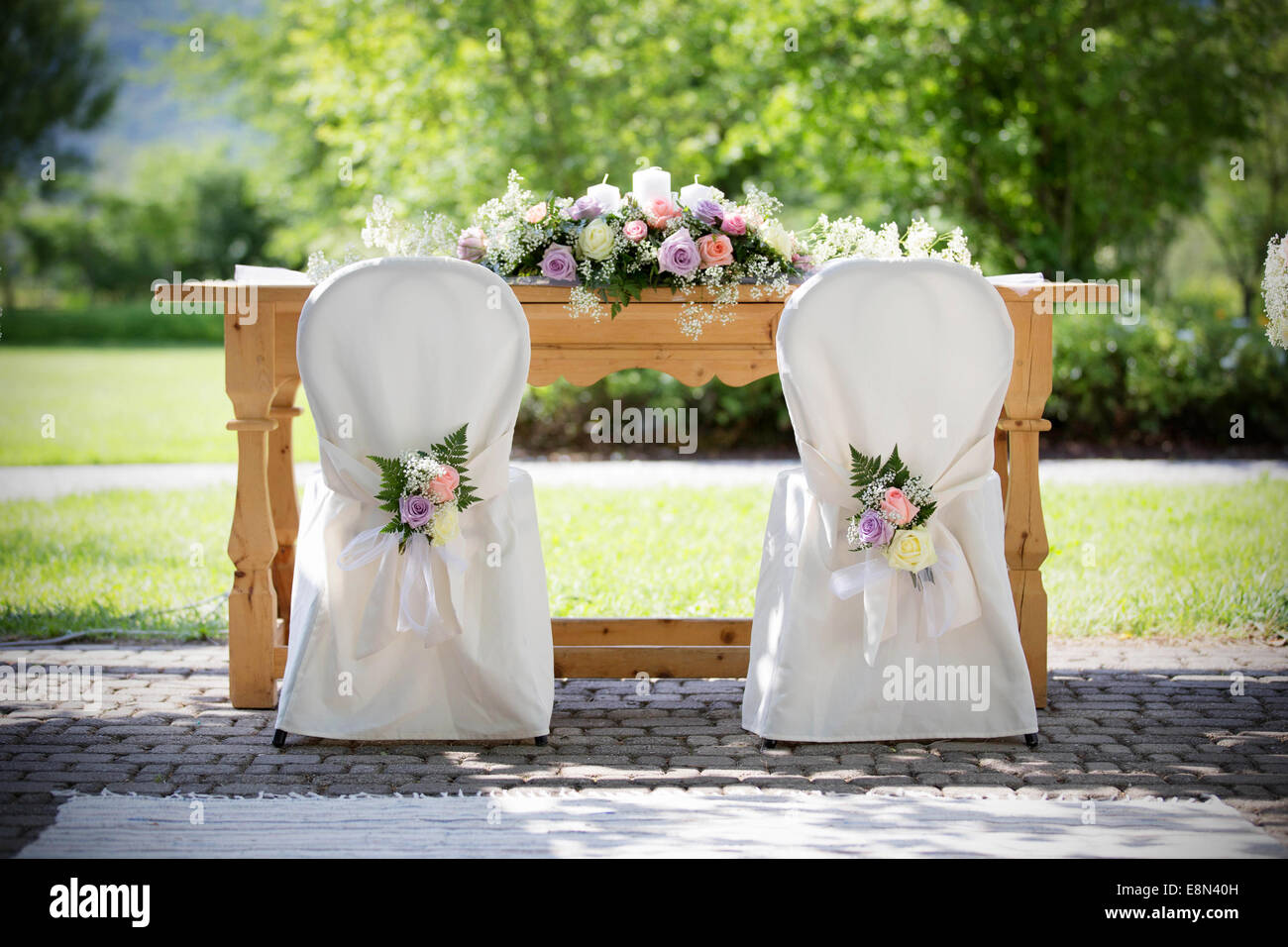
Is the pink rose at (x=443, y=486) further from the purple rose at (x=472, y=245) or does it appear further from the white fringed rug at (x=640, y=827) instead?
the purple rose at (x=472, y=245)

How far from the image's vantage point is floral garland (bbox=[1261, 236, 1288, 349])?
3.91 metres

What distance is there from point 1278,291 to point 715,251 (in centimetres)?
180

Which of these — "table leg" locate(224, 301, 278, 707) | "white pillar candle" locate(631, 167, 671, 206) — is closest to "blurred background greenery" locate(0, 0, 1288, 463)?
"white pillar candle" locate(631, 167, 671, 206)

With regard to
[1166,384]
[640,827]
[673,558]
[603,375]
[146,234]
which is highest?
[146,234]

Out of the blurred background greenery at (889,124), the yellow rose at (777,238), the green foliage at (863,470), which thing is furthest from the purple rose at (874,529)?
the blurred background greenery at (889,124)

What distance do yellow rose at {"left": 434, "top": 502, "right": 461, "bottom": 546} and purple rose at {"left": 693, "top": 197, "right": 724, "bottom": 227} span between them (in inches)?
52.3

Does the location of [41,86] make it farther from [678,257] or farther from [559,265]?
[678,257]

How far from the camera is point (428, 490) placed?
334cm

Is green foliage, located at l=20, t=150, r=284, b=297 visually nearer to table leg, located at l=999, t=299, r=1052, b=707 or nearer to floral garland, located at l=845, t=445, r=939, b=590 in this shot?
table leg, located at l=999, t=299, r=1052, b=707

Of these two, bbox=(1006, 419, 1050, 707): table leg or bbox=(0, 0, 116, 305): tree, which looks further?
bbox=(0, 0, 116, 305): tree

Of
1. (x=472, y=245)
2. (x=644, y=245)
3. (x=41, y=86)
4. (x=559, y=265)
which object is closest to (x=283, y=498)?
(x=472, y=245)

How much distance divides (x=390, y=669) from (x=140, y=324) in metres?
25.6

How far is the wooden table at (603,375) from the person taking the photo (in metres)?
3.83
